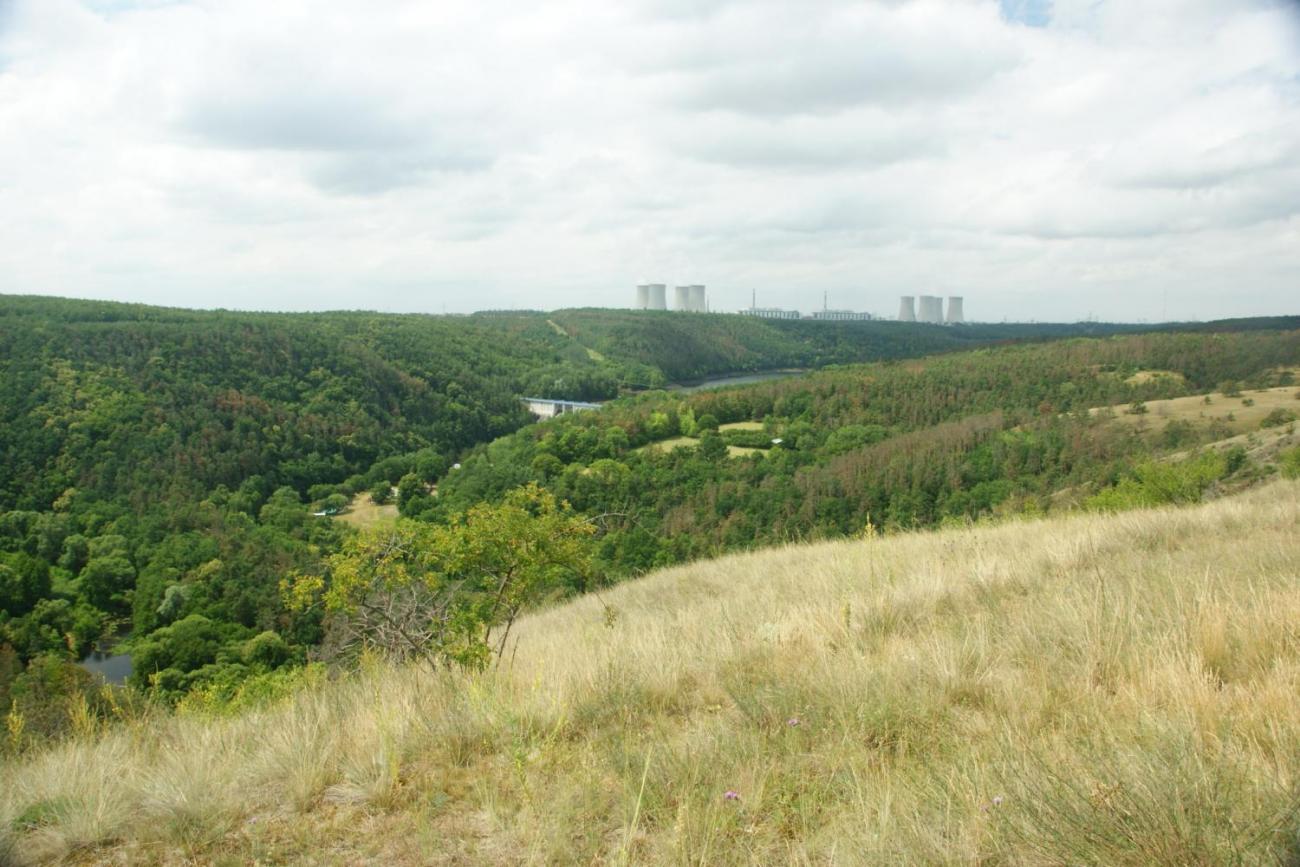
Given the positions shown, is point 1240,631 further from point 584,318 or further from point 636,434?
point 584,318

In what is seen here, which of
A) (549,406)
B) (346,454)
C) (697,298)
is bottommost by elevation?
(346,454)

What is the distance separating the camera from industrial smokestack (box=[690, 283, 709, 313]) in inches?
7771

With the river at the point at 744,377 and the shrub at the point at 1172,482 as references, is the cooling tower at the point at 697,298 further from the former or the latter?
the shrub at the point at 1172,482

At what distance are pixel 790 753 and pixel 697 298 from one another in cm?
19917

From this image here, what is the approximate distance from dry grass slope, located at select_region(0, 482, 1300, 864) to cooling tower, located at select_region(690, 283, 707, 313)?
195m

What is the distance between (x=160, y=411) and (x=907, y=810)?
265 ft

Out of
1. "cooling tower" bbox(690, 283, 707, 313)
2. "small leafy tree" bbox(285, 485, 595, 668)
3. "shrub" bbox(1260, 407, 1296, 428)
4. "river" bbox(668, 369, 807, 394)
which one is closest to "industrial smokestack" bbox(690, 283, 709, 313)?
"cooling tower" bbox(690, 283, 707, 313)

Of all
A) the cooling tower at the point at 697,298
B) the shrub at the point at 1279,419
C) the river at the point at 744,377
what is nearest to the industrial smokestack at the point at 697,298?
the cooling tower at the point at 697,298

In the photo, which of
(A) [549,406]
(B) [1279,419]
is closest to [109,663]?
(B) [1279,419]

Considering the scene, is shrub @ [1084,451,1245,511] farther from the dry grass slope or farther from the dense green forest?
the dry grass slope

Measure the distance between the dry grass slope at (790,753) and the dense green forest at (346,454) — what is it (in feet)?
12.2

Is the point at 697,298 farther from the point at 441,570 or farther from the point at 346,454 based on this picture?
the point at 441,570

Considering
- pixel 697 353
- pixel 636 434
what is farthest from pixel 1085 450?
pixel 697 353

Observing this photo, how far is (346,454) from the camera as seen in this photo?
7894cm
